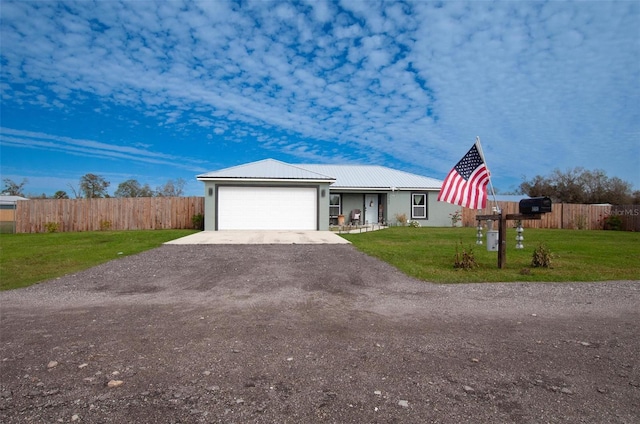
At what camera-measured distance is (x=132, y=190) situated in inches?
1476

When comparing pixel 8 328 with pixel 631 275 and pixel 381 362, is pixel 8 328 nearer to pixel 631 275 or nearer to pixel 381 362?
pixel 381 362

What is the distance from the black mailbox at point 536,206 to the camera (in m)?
7.71

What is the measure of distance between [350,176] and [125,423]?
75.2 feet

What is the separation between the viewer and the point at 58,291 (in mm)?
6402

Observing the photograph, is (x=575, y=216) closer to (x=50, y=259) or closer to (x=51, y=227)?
(x=50, y=259)

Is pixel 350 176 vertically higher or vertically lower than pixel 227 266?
higher

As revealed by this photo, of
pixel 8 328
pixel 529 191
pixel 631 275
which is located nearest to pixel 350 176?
pixel 631 275

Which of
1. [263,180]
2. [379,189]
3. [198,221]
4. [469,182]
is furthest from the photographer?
[379,189]

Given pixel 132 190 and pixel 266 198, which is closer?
pixel 266 198

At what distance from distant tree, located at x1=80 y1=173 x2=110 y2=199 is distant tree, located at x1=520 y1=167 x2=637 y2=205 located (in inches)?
1767

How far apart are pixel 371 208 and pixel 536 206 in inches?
619

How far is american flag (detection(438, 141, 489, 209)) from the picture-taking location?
8453 mm

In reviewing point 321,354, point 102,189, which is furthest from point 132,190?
point 321,354

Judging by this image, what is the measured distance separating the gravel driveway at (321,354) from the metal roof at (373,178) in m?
16.3
